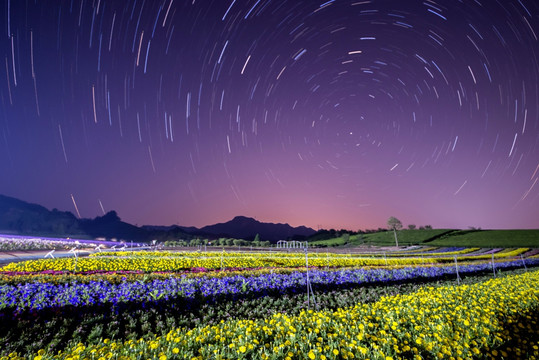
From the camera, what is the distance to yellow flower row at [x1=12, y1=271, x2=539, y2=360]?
3.38 metres

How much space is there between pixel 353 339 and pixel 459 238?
92.5 metres

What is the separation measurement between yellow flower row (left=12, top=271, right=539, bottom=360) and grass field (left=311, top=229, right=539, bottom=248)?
7753 centimetres

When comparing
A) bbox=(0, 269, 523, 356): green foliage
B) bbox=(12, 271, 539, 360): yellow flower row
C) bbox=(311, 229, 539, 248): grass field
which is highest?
bbox=(12, 271, 539, 360): yellow flower row

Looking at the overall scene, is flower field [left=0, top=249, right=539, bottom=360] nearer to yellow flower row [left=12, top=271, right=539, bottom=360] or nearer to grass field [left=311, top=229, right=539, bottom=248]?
yellow flower row [left=12, top=271, right=539, bottom=360]

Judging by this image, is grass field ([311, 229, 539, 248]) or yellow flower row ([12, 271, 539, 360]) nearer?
yellow flower row ([12, 271, 539, 360])

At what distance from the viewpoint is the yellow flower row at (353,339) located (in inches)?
133

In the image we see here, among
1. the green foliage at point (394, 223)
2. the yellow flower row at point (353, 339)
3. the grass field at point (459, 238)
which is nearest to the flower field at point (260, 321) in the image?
the yellow flower row at point (353, 339)

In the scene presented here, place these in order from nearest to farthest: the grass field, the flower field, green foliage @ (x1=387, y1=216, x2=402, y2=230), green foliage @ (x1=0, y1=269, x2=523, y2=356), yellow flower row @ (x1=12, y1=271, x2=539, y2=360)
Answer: yellow flower row @ (x1=12, y1=271, x2=539, y2=360), the flower field, green foliage @ (x1=0, y1=269, x2=523, y2=356), the grass field, green foliage @ (x1=387, y1=216, x2=402, y2=230)

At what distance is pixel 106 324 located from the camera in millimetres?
6648

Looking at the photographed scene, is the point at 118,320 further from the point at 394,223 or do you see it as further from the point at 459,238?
the point at 394,223

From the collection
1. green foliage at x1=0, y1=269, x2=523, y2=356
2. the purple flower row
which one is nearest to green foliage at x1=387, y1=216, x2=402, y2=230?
the purple flower row

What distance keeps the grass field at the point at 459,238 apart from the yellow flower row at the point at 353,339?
77531 millimetres

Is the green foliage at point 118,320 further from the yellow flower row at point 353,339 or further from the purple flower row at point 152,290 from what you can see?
the yellow flower row at point 353,339

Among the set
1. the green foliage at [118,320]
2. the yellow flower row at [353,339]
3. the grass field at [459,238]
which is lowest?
the grass field at [459,238]
